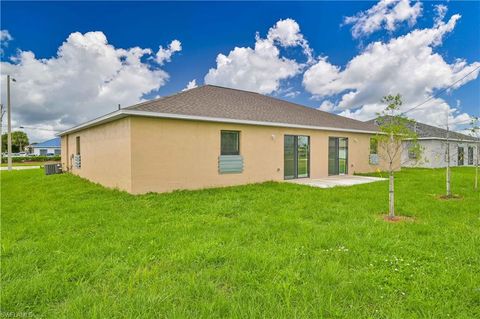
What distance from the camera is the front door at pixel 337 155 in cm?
1293

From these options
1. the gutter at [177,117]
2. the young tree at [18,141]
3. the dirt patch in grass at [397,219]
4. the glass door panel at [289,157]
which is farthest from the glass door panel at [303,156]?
the young tree at [18,141]

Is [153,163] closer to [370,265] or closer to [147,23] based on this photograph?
[370,265]

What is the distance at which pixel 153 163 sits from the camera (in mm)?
7906

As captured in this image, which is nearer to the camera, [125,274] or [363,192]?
[125,274]

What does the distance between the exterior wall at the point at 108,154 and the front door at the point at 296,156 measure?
6.43 m

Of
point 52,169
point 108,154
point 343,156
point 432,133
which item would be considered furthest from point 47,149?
point 432,133

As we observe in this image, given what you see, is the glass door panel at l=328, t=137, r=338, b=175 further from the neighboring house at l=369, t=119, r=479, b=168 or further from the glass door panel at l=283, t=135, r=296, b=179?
the neighboring house at l=369, t=119, r=479, b=168

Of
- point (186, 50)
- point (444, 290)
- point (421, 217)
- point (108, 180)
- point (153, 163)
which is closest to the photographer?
point (444, 290)

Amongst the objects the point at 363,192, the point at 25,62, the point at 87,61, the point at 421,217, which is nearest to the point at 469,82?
the point at 363,192

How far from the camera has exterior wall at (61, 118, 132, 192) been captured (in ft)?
25.7

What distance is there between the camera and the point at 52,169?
48.9ft

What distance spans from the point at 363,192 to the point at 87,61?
1364 centimetres

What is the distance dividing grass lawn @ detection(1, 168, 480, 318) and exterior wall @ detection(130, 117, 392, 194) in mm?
2222

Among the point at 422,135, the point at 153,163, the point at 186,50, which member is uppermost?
the point at 186,50
